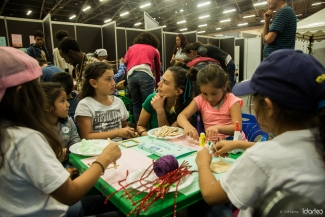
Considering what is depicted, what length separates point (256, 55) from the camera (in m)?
11.2

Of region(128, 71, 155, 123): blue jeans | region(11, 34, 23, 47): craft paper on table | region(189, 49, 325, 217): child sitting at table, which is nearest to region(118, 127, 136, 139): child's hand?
region(189, 49, 325, 217): child sitting at table

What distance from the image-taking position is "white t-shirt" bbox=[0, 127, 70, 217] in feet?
2.95

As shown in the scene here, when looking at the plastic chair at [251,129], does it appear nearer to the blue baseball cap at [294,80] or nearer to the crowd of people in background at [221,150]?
the crowd of people in background at [221,150]

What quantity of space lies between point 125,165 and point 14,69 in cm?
71

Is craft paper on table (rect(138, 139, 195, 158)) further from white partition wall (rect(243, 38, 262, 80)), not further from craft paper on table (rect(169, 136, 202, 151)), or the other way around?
white partition wall (rect(243, 38, 262, 80))

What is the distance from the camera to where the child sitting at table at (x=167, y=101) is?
2.23m

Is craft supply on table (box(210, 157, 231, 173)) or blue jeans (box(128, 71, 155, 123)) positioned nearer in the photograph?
craft supply on table (box(210, 157, 231, 173))

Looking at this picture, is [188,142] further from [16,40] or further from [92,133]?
[16,40]

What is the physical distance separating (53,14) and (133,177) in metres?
19.0

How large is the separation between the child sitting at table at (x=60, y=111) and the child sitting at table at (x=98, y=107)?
8 cm

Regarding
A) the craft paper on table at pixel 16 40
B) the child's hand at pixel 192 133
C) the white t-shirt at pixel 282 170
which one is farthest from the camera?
the craft paper on table at pixel 16 40

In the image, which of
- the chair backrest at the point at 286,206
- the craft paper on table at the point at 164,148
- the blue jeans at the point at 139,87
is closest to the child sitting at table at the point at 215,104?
the craft paper on table at the point at 164,148

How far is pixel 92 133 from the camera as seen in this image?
6.72 feet

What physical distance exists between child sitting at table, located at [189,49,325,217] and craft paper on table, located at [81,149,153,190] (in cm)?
53
